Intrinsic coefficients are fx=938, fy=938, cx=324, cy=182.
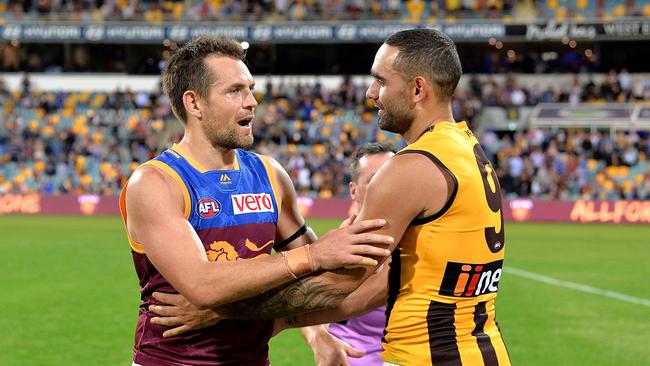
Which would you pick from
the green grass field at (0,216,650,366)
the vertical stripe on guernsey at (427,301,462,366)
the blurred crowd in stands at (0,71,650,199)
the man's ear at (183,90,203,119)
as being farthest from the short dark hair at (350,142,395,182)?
the blurred crowd in stands at (0,71,650,199)

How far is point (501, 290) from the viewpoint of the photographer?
1535 centimetres

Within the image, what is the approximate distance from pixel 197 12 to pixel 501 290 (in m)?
29.3

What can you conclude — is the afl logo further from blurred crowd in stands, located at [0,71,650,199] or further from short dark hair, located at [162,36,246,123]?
blurred crowd in stands, located at [0,71,650,199]

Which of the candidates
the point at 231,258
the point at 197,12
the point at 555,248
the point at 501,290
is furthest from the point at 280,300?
the point at 197,12

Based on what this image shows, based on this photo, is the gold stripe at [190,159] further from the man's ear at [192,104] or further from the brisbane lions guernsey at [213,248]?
the man's ear at [192,104]

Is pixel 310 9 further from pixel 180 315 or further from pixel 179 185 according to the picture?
pixel 180 315

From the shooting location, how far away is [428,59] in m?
3.93

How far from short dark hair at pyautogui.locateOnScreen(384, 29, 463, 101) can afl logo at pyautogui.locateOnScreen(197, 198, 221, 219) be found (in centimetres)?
101

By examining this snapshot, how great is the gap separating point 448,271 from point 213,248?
1.07 m

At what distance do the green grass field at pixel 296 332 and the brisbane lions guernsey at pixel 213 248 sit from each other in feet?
19.3

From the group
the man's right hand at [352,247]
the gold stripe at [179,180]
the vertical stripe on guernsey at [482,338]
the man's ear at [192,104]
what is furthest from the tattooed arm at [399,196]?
the man's ear at [192,104]

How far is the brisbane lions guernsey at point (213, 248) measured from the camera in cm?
416

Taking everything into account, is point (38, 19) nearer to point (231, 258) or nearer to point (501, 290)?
point (501, 290)

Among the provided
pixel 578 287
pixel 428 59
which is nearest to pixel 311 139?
pixel 578 287
